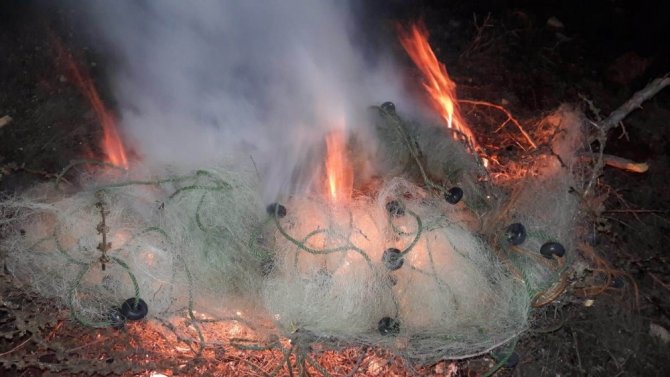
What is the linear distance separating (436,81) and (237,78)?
6.86 ft

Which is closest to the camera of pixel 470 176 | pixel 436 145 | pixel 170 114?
pixel 470 176

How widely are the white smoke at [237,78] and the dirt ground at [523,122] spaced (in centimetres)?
51

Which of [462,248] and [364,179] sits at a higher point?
[364,179]

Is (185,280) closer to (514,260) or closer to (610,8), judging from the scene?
(514,260)

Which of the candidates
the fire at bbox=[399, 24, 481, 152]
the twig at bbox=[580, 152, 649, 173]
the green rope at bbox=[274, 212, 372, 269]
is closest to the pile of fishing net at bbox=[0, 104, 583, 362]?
the green rope at bbox=[274, 212, 372, 269]

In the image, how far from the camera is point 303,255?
3564 millimetres

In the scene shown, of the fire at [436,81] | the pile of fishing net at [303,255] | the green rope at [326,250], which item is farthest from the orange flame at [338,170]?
the fire at [436,81]

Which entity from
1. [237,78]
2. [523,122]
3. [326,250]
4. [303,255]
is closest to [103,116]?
[237,78]

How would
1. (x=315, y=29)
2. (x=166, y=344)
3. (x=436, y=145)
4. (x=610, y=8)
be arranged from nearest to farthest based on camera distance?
(x=166, y=344), (x=436, y=145), (x=315, y=29), (x=610, y=8)

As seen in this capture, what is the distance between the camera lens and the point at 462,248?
3572 mm

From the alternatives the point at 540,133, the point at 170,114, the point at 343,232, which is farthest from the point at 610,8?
the point at 170,114

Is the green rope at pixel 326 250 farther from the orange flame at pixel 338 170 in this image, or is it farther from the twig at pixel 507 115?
the twig at pixel 507 115

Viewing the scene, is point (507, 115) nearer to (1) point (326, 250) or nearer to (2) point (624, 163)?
(2) point (624, 163)

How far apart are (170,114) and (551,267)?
3.67 m
